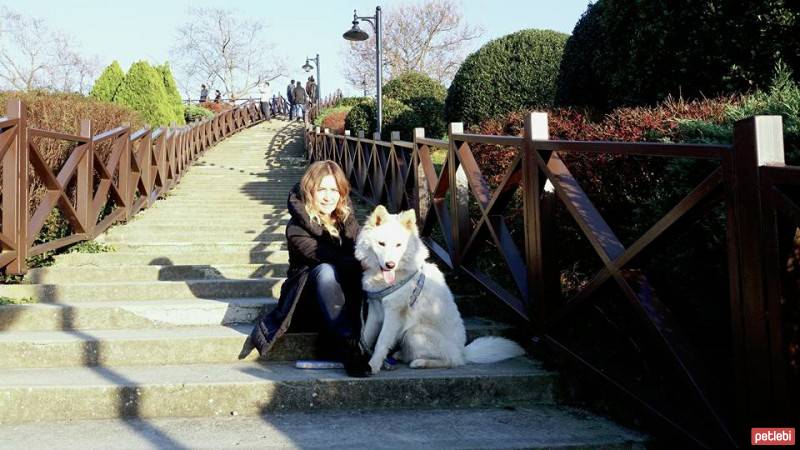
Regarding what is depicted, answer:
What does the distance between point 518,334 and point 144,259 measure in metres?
3.65

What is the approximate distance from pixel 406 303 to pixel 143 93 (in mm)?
15510

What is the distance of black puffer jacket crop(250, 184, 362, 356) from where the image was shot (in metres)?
3.54

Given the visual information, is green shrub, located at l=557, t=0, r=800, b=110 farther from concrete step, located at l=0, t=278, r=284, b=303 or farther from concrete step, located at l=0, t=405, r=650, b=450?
concrete step, located at l=0, t=278, r=284, b=303

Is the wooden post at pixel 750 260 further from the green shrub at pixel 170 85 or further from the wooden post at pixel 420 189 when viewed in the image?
the green shrub at pixel 170 85

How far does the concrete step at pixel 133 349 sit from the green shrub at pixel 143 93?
45.4 ft

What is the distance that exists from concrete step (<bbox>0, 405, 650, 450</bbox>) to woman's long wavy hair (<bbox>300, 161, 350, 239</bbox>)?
1.23 m

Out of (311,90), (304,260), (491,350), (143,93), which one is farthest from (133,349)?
(311,90)

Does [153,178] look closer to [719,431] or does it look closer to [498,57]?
[498,57]

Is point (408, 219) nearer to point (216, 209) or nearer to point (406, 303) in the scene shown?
point (406, 303)

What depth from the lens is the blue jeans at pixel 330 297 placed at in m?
3.47

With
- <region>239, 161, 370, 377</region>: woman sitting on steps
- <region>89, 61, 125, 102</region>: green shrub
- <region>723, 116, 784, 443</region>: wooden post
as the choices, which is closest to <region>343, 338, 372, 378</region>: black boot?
<region>239, 161, 370, 377</region>: woman sitting on steps

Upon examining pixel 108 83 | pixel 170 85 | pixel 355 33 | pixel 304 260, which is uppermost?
pixel 170 85

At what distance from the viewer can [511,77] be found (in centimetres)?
1093

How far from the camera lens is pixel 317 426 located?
115 inches
